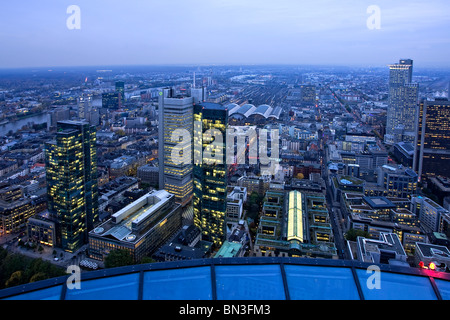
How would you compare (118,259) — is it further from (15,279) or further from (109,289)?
(109,289)

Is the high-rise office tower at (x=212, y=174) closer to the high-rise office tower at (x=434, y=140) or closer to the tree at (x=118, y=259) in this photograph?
the tree at (x=118, y=259)

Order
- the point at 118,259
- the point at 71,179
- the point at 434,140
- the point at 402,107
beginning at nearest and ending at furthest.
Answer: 1. the point at 118,259
2. the point at 71,179
3. the point at 434,140
4. the point at 402,107

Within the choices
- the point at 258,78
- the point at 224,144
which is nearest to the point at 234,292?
the point at 224,144

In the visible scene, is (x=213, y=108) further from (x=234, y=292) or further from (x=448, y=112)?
(x=448, y=112)

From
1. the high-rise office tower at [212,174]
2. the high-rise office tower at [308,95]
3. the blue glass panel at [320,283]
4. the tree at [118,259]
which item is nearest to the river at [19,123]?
the tree at [118,259]

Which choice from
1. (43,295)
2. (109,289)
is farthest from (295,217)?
(43,295)

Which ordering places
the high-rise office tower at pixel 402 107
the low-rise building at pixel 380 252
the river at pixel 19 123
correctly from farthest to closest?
the river at pixel 19 123 → the high-rise office tower at pixel 402 107 → the low-rise building at pixel 380 252

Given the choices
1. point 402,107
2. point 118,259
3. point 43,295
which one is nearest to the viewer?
point 43,295
